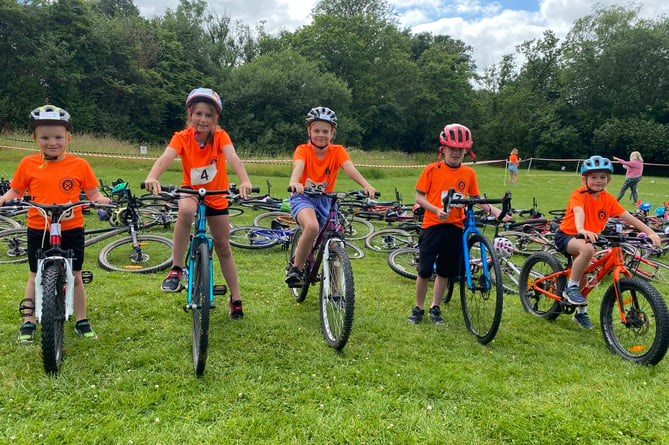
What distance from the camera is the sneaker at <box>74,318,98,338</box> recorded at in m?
3.61

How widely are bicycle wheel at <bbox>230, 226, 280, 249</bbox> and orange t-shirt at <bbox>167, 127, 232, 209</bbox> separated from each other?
3437mm

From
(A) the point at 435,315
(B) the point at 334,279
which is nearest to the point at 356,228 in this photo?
(A) the point at 435,315

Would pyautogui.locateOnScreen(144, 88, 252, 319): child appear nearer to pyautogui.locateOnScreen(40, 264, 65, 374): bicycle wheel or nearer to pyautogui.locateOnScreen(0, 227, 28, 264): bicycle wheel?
pyautogui.locateOnScreen(40, 264, 65, 374): bicycle wheel

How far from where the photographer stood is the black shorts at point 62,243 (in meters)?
3.32

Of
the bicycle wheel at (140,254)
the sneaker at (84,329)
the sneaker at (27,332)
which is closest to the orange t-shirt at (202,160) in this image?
the sneaker at (84,329)

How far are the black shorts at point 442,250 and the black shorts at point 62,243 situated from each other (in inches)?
123

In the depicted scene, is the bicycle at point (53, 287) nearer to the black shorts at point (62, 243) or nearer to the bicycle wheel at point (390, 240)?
the black shorts at point (62, 243)

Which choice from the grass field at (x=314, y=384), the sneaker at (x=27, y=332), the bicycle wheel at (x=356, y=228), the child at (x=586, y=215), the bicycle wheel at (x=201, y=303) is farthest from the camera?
the bicycle wheel at (x=356, y=228)

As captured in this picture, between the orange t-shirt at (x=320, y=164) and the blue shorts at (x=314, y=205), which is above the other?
the orange t-shirt at (x=320, y=164)

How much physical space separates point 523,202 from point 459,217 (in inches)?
485

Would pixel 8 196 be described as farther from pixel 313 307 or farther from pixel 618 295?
pixel 618 295

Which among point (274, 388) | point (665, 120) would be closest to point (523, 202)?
point (274, 388)

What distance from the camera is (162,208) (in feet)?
28.0

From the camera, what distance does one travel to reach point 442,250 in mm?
4273
